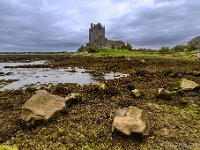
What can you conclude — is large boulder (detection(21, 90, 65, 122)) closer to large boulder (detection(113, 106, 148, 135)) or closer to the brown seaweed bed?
the brown seaweed bed

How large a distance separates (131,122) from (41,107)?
3382mm

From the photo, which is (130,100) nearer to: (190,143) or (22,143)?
(190,143)

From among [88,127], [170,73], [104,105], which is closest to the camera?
[88,127]

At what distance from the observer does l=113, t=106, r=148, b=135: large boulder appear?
28.9 ft

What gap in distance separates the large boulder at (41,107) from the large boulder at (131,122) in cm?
244

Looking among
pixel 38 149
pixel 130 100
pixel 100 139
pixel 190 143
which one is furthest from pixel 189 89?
pixel 38 149

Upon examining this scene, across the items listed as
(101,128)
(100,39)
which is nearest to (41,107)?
(101,128)

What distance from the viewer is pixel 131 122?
9.00m

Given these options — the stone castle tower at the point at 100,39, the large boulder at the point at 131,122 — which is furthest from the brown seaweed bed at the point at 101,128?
the stone castle tower at the point at 100,39

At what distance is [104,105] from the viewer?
12.5m

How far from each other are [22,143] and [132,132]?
11.1ft

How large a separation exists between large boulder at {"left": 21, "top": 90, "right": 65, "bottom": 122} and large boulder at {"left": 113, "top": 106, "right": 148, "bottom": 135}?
2439 millimetres

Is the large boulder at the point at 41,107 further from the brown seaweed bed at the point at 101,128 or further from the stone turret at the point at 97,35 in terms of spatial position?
the stone turret at the point at 97,35

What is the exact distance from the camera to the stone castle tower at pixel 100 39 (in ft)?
459
